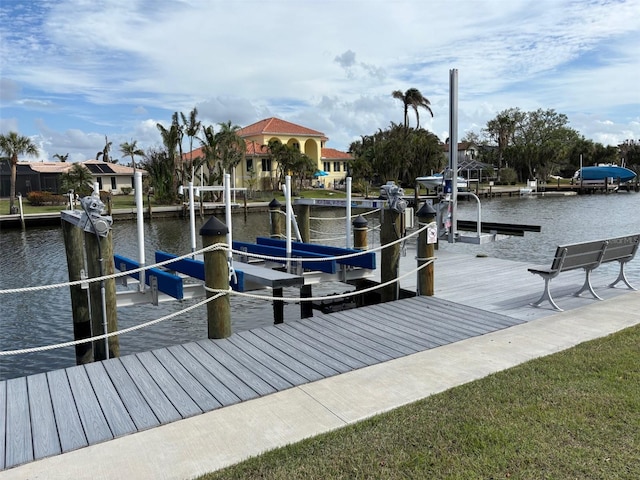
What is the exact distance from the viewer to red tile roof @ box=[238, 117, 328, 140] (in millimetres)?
60438

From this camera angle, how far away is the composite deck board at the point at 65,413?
391 cm

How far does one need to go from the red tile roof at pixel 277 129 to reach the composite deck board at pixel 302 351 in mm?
54979

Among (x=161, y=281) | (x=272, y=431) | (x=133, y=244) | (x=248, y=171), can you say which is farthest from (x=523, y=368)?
(x=248, y=171)

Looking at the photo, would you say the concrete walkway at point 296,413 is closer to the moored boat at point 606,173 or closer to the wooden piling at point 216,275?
the wooden piling at point 216,275

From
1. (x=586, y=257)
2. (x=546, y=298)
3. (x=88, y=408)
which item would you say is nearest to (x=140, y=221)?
(x=88, y=408)

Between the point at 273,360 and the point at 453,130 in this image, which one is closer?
the point at 273,360

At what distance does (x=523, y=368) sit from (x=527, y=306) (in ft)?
8.94

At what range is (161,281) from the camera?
6996mm

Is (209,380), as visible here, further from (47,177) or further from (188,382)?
(47,177)

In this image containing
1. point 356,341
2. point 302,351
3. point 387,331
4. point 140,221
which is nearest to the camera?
point 302,351

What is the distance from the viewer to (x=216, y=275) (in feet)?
19.7

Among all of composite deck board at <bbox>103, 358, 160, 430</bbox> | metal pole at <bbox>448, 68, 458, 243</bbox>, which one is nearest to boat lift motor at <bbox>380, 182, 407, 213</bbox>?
metal pole at <bbox>448, 68, 458, 243</bbox>

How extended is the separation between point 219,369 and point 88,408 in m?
1.26

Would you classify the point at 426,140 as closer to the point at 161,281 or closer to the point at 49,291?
the point at 49,291
